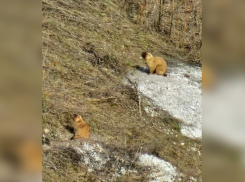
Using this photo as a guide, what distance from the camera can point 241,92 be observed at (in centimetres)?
67

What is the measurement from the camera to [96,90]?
2.04 meters

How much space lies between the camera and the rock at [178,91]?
2.03 meters

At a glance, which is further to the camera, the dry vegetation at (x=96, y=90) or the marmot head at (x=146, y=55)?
the marmot head at (x=146, y=55)

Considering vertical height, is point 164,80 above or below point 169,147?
above

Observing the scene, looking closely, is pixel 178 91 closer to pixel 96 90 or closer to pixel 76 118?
pixel 96 90

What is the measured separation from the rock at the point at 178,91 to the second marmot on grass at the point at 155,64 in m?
0.03

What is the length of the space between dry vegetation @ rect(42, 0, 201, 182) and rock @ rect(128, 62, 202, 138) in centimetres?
6

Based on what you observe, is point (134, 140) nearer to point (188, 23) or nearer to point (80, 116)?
point (80, 116)

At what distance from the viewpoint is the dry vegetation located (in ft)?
6.53

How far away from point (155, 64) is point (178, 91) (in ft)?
0.77

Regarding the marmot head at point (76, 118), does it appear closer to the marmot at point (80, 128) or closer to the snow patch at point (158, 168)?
the marmot at point (80, 128)

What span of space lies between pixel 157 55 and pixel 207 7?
4.88 ft

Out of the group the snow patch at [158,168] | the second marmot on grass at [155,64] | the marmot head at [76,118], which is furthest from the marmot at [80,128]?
the second marmot on grass at [155,64]

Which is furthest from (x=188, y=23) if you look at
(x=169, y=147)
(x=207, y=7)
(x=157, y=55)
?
(x=207, y=7)
